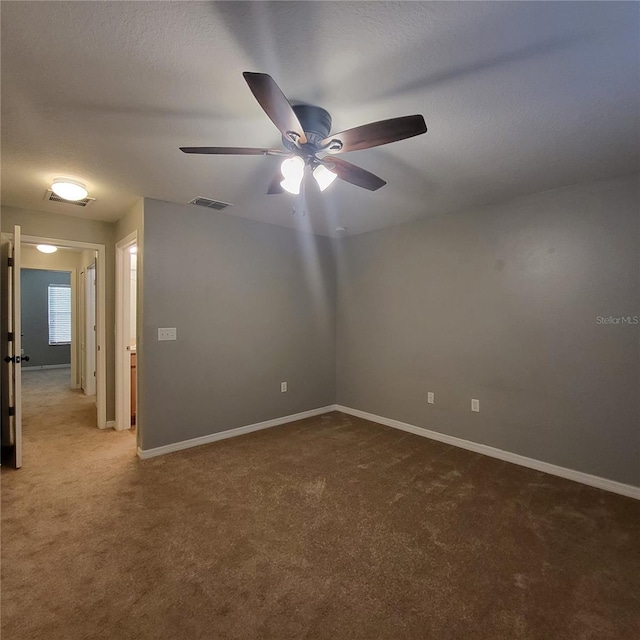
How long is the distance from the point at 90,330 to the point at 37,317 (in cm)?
406

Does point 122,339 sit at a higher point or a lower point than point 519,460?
higher

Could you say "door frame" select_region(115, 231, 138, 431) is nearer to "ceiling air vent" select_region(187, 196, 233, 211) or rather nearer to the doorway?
Result: "ceiling air vent" select_region(187, 196, 233, 211)

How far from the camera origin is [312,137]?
5.81 ft

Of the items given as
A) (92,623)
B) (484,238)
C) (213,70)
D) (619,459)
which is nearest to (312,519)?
(92,623)

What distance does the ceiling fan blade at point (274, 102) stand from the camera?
3.89 feet

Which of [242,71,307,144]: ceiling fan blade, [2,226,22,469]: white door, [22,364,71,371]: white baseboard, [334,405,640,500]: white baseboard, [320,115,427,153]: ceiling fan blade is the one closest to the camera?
[242,71,307,144]: ceiling fan blade

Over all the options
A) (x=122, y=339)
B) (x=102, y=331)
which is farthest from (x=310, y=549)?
(x=102, y=331)

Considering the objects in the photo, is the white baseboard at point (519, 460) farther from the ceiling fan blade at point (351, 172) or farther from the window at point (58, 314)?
the window at point (58, 314)

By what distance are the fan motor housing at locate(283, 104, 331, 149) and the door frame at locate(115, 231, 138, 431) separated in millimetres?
2984

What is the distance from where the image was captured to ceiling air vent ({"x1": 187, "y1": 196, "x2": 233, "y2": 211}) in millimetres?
3221

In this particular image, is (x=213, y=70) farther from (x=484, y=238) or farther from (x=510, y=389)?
(x=510, y=389)

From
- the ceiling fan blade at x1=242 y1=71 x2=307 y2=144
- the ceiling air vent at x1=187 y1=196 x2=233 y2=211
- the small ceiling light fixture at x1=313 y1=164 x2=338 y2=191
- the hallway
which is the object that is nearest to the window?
the hallway

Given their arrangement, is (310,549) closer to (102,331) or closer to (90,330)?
(102,331)

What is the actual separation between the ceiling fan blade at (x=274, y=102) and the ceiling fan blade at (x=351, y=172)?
294 millimetres
